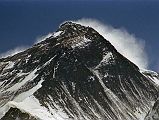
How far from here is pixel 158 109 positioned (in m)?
73.9

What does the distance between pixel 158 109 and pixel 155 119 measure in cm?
173

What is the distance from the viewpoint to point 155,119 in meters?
72.8
